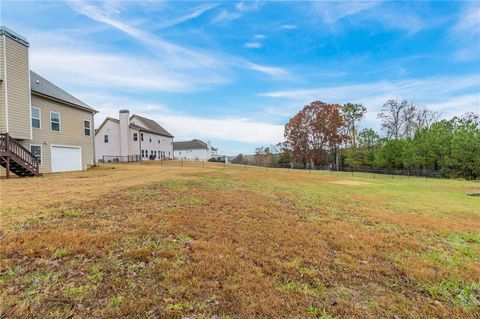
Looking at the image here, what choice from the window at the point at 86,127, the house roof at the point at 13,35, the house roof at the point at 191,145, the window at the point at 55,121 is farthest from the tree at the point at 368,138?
the house roof at the point at 13,35

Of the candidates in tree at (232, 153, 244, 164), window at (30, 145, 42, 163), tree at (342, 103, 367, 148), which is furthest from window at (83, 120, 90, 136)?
tree at (342, 103, 367, 148)

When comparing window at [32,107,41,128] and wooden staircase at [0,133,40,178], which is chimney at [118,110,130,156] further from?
wooden staircase at [0,133,40,178]

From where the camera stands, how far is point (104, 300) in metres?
2.52

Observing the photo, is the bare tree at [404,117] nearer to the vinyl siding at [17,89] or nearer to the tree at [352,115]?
the tree at [352,115]

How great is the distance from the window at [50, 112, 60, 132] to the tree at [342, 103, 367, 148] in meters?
42.6

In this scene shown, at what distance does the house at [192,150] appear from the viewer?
59.0 m

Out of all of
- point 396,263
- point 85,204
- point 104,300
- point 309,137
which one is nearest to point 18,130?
point 85,204

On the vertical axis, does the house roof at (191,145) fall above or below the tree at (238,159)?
above

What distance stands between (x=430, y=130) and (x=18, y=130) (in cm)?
4717

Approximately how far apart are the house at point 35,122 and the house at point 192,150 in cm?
3886

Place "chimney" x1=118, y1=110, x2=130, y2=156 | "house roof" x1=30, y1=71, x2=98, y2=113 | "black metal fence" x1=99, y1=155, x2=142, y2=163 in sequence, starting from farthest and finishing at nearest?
"black metal fence" x1=99, y1=155, x2=142, y2=163
"chimney" x1=118, y1=110, x2=130, y2=156
"house roof" x1=30, y1=71, x2=98, y2=113

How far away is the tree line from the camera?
35.1m

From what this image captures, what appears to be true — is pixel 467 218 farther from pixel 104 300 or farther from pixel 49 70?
pixel 49 70

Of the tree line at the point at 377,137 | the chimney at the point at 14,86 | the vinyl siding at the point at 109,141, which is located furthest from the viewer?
the tree line at the point at 377,137
